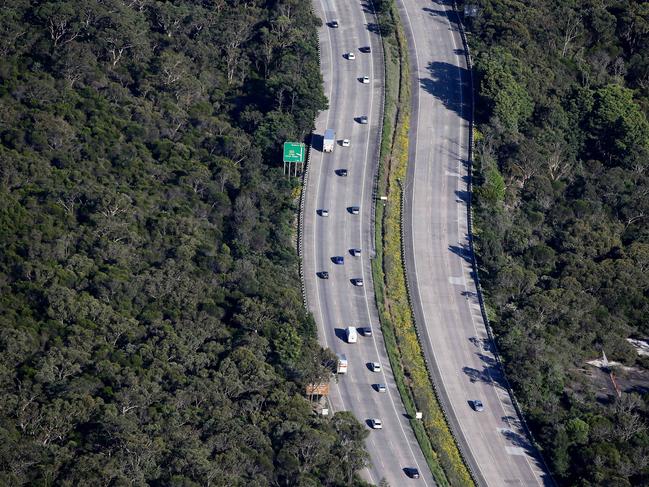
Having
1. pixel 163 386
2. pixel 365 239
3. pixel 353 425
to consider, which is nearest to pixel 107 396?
pixel 163 386

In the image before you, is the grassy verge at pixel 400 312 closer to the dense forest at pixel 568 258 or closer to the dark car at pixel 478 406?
A: the dark car at pixel 478 406

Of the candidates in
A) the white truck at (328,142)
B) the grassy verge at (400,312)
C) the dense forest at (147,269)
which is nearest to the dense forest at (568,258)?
the grassy verge at (400,312)

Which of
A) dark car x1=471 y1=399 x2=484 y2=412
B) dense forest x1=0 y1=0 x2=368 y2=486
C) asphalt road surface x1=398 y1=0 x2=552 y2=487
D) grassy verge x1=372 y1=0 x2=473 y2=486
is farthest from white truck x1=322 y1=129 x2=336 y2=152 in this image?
dark car x1=471 y1=399 x2=484 y2=412

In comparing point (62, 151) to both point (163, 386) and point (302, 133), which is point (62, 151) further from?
point (163, 386)

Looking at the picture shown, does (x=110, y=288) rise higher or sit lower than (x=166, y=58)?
lower

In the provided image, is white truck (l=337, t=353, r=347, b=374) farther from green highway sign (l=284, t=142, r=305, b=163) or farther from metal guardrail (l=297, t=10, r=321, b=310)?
green highway sign (l=284, t=142, r=305, b=163)
